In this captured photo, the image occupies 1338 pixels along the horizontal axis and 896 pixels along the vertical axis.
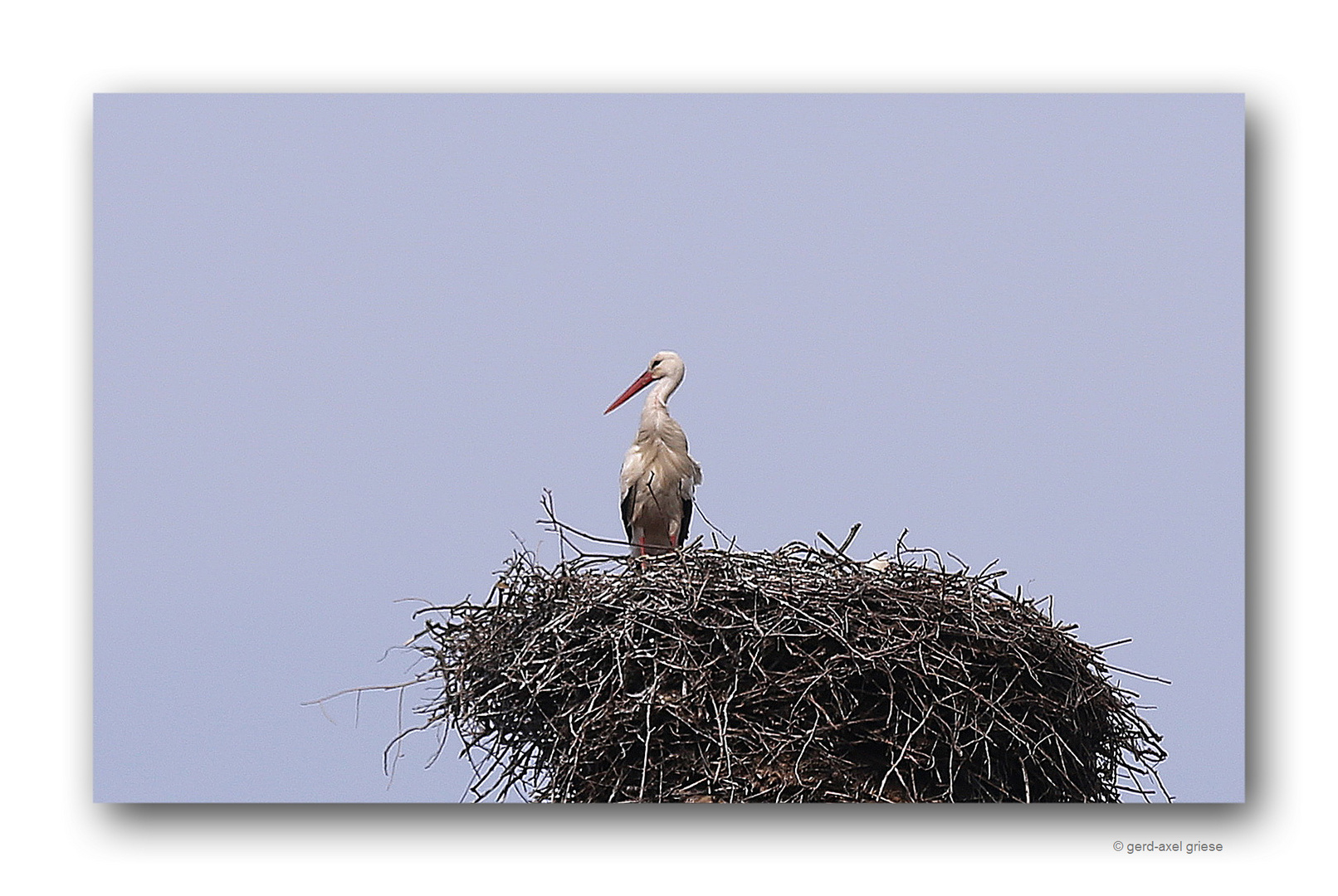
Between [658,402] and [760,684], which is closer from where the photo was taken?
[760,684]

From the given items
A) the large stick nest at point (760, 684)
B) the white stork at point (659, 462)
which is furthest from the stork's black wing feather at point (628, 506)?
the large stick nest at point (760, 684)

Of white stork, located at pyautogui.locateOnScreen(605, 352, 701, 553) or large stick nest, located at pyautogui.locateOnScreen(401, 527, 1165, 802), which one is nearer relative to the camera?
large stick nest, located at pyautogui.locateOnScreen(401, 527, 1165, 802)

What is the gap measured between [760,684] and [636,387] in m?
1.12

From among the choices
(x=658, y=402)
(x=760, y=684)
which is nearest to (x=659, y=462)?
(x=658, y=402)

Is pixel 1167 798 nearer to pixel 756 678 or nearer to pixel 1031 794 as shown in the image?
pixel 1031 794

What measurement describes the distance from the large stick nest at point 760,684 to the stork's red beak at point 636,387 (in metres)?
0.86

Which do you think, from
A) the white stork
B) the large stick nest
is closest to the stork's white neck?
the white stork

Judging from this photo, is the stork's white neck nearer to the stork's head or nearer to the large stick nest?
the stork's head

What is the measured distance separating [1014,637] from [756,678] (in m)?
0.51

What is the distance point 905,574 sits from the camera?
3.12m

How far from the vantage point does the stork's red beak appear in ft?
12.8

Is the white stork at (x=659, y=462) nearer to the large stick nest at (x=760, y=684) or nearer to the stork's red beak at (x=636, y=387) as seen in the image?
the stork's red beak at (x=636, y=387)

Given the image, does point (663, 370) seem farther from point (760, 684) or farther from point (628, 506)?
point (760, 684)

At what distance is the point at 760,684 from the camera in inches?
118
